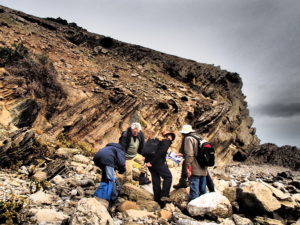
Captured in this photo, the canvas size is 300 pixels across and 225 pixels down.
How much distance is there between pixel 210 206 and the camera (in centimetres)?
651

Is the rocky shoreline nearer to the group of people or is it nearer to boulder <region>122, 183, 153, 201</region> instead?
boulder <region>122, 183, 153, 201</region>

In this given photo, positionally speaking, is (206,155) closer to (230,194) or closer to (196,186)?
(196,186)

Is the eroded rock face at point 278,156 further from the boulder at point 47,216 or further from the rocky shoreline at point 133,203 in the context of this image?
the boulder at point 47,216

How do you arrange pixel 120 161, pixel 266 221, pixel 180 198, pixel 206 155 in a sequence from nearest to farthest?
pixel 120 161 < pixel 266 221 < pixel 206 155 < pixel 180 198

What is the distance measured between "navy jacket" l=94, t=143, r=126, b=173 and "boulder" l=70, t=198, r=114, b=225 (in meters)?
1.44

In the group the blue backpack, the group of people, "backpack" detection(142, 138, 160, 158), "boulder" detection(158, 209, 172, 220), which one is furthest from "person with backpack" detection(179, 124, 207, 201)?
the blue backpack

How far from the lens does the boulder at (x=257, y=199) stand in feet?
22.7

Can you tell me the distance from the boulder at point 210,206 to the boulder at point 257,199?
2.38ft

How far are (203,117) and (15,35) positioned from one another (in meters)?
14.3

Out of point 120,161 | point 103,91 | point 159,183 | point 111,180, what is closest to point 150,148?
point 159,183

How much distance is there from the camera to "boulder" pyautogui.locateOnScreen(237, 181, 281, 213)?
6.93m

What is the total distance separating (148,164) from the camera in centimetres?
745

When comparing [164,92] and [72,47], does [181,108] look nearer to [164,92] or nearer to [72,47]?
[164,92]

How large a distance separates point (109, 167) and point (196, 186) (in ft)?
8.98
